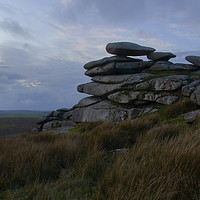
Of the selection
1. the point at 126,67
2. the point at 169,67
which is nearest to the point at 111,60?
the point at 126,67

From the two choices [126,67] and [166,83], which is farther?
[126,67]

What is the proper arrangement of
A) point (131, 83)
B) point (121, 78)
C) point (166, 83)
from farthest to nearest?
1. point (121, 78)
2. point (131, 83)
3. point (166, 83)

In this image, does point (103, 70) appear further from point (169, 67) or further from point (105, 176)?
point (105, 176)

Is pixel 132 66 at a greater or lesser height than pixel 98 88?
greater

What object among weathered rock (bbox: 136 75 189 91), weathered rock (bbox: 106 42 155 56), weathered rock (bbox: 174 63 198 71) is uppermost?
weathered rock (bbox: 106 42 155 56)

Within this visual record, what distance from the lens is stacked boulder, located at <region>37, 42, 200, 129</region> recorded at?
14625 mm

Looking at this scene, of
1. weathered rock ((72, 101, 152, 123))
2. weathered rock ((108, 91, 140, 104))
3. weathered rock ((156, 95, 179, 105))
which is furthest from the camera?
weathered rock ((108, 91, 140, 104))

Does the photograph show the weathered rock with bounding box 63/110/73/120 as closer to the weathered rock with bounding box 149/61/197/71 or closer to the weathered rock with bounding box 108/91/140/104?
the weathered rock with bounding box 108/91/140/104

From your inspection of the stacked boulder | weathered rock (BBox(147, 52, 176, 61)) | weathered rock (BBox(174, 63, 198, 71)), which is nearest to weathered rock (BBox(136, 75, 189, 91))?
the stacked boulder

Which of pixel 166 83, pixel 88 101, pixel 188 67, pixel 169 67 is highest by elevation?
pixel 169 67

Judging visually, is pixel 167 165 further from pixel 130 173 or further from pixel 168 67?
pixel 168 67

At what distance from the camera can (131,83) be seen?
17.0 m

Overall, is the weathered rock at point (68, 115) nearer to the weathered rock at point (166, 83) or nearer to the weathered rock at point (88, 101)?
the weathered rock at point (88, 101)

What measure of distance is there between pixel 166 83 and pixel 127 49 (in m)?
6.47
